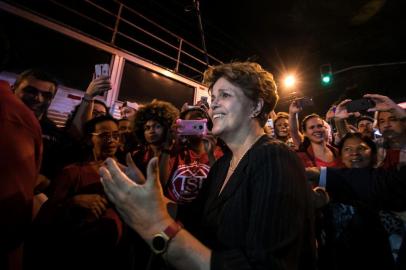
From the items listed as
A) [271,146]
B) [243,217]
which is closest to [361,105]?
[271,146]

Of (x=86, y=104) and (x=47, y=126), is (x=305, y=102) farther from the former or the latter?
(x=47, y=126)

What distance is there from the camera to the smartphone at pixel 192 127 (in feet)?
9.60

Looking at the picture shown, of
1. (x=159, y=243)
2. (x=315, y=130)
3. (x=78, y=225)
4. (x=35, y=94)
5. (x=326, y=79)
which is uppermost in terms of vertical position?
(x=326, y=79)

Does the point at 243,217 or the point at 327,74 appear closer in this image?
the point at 243,217

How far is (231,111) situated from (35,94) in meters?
2.30

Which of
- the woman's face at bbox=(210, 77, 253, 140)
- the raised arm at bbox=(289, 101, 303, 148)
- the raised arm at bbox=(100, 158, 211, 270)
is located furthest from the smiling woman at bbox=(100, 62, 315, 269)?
the raised arm at bbox=(289, 101, 303, 148)

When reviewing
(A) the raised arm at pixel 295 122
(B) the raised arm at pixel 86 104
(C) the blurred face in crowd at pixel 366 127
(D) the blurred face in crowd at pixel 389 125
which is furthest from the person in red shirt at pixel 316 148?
(B) the raised arm at pixel 86 104

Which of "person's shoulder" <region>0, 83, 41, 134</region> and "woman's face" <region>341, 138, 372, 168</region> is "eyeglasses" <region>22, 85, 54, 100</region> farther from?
"woman's face" <region>341, 138, 372, 168</region>

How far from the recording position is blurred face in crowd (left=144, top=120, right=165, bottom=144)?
131 inches

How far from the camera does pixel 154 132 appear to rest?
340 cm

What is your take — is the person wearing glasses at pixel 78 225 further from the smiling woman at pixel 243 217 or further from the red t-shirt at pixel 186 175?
the smiling woman at pixel 243 217

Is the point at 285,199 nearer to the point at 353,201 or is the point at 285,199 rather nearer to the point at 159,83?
the point at 353,201

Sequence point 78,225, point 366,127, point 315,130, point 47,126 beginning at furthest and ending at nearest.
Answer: point 366,127
point 315,130
point 47,126
point 78,225

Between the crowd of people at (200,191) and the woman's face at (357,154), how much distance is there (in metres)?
0.01
